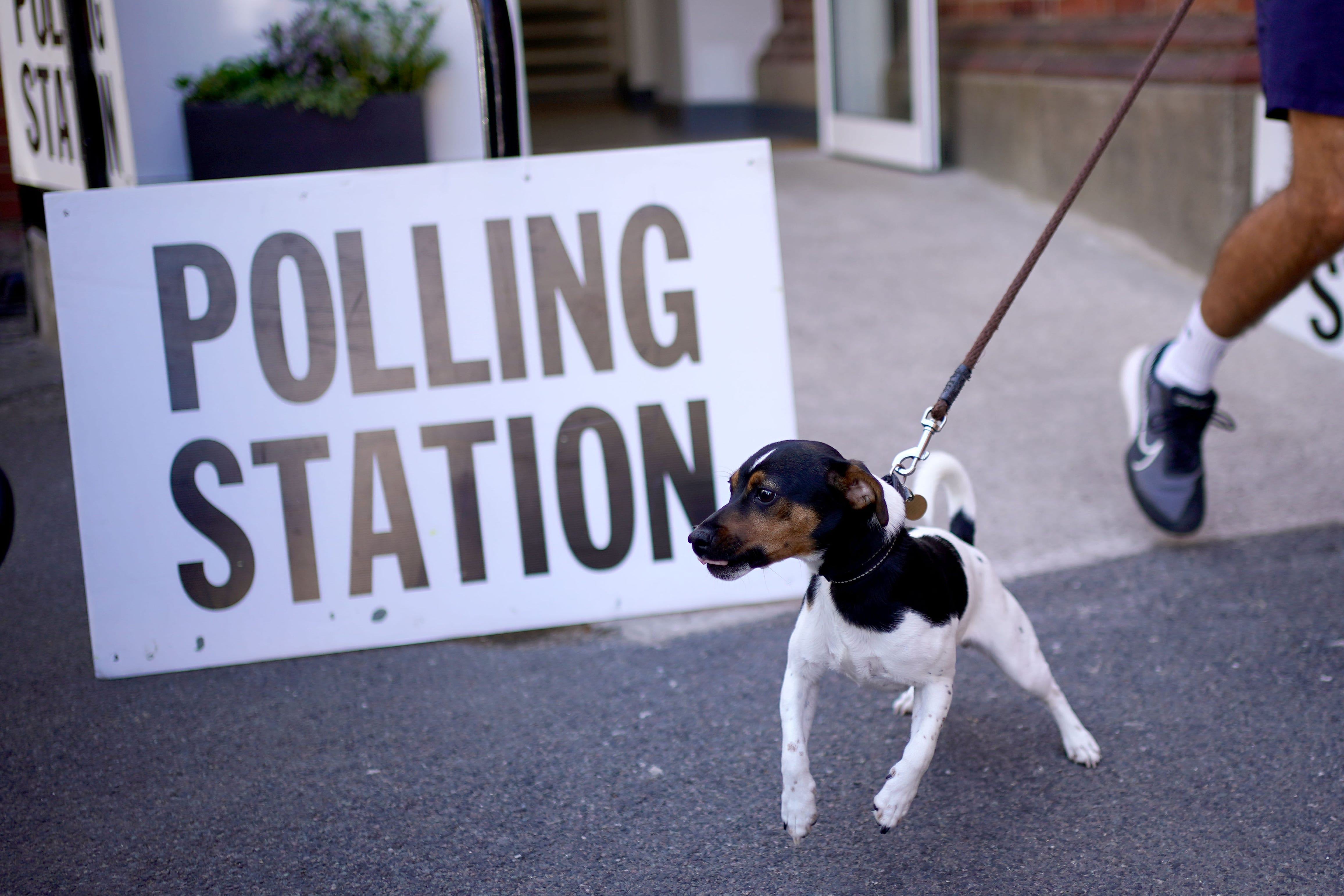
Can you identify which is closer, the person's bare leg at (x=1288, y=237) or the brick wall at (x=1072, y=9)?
the person's bare leg at (x=1288, y=237)

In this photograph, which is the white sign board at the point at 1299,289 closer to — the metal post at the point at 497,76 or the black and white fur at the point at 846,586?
the metal post at the point at 497,76

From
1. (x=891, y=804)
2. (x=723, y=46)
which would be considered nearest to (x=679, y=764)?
(x=891, y=804)

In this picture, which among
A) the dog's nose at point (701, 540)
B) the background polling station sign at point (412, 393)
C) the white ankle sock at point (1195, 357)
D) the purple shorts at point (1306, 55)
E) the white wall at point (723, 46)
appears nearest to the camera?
the dog's nose at point (701, 540)

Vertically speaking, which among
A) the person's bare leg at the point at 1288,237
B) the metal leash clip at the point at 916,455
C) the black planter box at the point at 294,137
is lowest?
the metal leash clip at the point at 916,455

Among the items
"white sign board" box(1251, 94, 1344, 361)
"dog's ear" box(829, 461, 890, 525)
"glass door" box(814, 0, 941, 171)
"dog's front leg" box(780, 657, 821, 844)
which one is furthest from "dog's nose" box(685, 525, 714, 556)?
"glass door" box(814, 0, 941, 171)

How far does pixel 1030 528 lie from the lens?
3318 mm

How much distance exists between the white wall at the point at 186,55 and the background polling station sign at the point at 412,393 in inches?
92.3

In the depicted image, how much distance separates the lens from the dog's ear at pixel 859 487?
1.74 metres

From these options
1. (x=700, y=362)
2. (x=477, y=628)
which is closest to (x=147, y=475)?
(x=477, y=628)

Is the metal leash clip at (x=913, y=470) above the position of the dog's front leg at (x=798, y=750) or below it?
above

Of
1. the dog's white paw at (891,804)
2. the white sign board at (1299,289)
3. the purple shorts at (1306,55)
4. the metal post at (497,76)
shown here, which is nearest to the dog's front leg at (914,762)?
the dog's white paw at (891,804)

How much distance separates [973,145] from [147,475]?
18.3 feet

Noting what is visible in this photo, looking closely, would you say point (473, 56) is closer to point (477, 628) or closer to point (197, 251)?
point (197, 251)

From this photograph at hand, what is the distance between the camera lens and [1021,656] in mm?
2135
